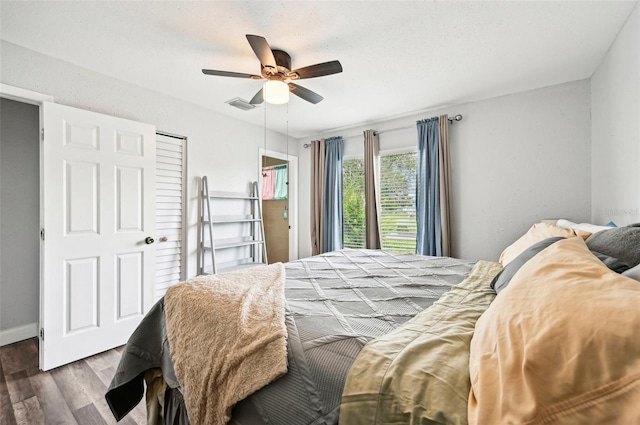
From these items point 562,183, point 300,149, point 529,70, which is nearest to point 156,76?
point 300,149

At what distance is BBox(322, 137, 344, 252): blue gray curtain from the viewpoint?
414cm

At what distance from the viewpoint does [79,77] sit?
2.40 meters

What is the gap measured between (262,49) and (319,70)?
1.44 ft

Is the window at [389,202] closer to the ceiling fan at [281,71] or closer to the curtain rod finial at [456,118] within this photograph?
the curtain rod finial at [456,118]

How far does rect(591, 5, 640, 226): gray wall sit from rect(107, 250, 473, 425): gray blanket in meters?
1.18

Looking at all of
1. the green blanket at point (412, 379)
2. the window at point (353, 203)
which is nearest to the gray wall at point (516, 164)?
the window at point (353, 203)

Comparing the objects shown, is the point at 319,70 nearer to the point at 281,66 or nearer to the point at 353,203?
the point at 281,66

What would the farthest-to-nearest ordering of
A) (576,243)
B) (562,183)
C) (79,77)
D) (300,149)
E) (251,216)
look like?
(300,149), (251,216), (562,183), (79,77), (576,243)

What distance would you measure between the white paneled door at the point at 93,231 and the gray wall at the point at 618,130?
3.83m

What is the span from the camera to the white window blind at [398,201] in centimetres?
364

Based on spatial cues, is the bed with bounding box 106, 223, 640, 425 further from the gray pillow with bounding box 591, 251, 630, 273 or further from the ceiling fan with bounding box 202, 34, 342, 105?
the ceiling fan with bounding box 202, 34, 342, 105

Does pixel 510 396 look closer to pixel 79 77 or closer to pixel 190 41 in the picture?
pixel 190 41

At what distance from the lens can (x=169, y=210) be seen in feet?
10.1

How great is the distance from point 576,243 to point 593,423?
0.78 m
